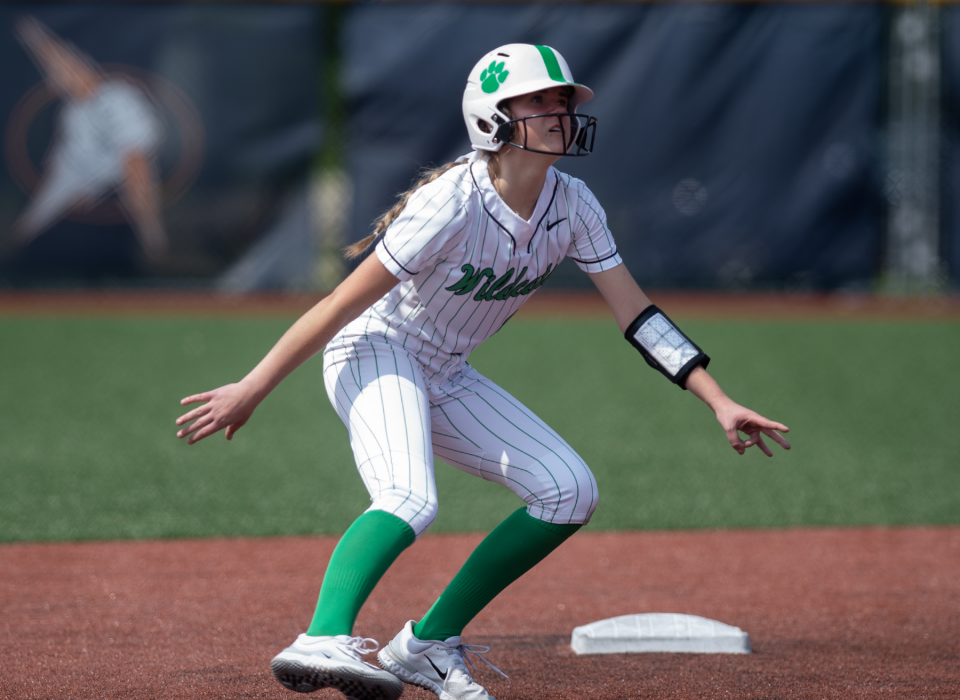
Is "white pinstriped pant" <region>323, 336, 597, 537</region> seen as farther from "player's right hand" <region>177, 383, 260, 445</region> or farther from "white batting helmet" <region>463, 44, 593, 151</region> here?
"white batting helmet" <region>463, 44, 593, 151</region>

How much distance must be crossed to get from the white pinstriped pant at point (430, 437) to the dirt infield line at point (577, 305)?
8.77 m

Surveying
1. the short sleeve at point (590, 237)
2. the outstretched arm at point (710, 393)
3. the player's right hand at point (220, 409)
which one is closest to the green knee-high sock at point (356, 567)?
the player's right hand at point (220, 409)

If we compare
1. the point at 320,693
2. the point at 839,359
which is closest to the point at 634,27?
→ the point at 839,359

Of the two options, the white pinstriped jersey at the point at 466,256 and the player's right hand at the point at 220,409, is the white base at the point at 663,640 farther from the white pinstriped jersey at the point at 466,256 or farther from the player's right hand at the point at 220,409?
the player's right hand at the point at 220,409

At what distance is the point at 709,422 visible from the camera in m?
7.14

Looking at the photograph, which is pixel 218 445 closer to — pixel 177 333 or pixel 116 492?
→ pixel 116 492

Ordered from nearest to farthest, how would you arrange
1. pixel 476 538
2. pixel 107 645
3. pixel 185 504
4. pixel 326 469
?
1. pixel 107 645
2. pixel 476 538
3. pixel 185 504
4. pixel 326 469

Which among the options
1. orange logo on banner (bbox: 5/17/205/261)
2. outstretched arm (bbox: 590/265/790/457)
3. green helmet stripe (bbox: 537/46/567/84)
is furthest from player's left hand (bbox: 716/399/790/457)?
orange logo on banner (bbox: 5/17/205/261)

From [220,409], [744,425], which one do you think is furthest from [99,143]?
[744,425]

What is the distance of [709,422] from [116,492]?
3786mm

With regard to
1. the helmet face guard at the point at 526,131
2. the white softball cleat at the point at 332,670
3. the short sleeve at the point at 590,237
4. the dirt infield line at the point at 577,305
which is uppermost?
the helmet face guard at the point at 526,131

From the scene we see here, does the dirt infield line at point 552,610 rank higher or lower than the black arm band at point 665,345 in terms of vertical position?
lower

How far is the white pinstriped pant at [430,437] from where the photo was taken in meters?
2.61

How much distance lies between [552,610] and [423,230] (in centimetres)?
170
